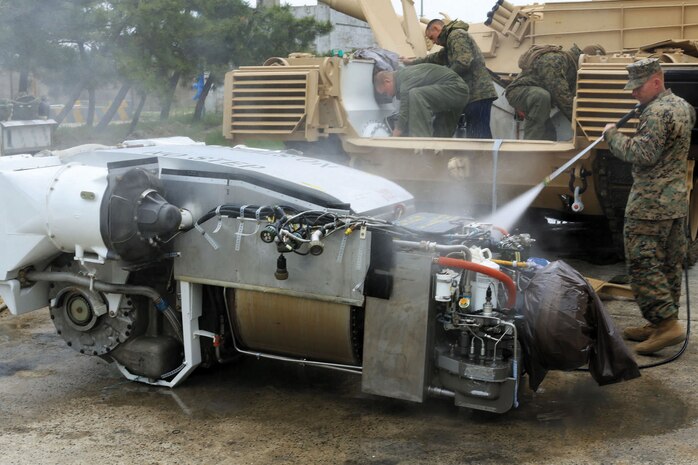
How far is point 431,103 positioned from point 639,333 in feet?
9.07

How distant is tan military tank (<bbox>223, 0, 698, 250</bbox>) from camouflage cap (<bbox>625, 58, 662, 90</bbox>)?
84 cm

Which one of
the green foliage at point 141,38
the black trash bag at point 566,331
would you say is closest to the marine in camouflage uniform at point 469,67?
the black trash bag at point 566,331

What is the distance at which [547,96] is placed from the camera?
761 cm

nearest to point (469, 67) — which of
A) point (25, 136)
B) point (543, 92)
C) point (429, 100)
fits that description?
point (429, 100)

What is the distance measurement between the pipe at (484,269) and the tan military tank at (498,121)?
2521mm

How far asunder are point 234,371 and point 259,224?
1189 millimetres

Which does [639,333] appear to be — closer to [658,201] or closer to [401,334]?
[658,201]

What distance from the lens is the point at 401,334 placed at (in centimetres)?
441

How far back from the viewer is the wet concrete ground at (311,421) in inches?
165

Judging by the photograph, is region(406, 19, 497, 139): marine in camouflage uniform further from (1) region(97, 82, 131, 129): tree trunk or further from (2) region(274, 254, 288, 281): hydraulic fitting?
(1) region(97, 82, 131, 129): tree trunk

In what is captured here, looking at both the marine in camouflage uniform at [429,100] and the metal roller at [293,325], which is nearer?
the metal roller at [293,325]

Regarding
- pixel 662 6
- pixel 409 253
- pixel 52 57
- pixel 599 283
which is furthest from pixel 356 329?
pixel 52 57

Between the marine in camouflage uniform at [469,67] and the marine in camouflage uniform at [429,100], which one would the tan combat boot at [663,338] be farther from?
the marine in camouflage uniform at [469,67]

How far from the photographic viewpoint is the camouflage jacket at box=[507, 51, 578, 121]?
7.66 metres
